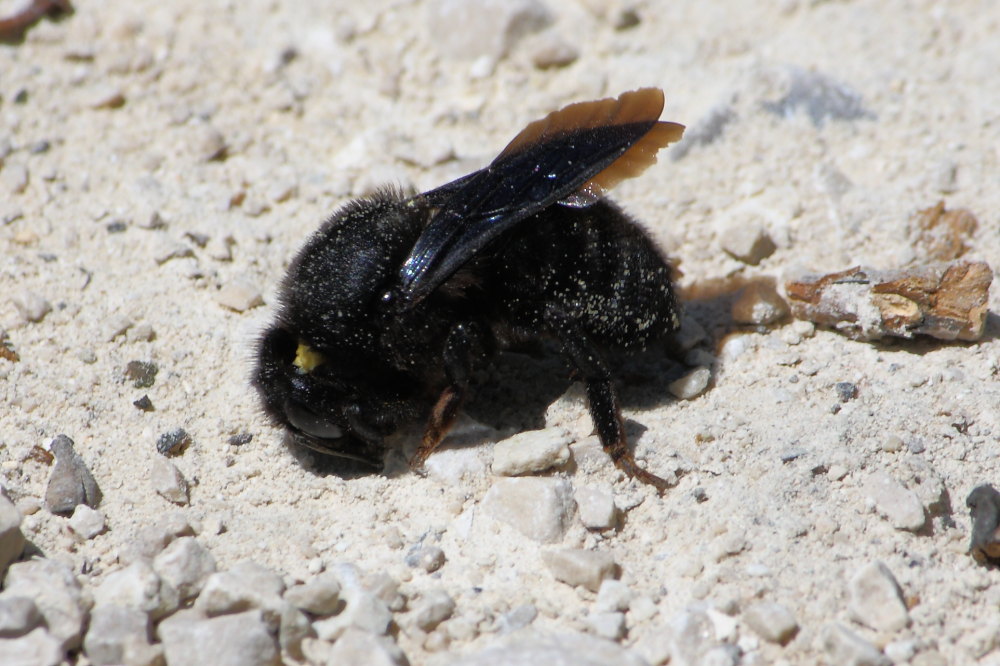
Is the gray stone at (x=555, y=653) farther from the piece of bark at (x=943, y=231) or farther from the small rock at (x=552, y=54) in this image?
the small rock at (x=552, y=54)

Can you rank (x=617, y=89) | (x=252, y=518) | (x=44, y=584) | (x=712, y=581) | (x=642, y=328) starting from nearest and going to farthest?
(x=44, y=584), (x=712, y=581), (x=252, y=518), (x=642, y=328), (x=617, y=89)

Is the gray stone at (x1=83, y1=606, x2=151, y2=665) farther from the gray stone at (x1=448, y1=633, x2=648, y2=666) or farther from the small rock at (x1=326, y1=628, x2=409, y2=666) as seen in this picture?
the gray stone at (x1=448, y1=633, x2=648, y2=666)

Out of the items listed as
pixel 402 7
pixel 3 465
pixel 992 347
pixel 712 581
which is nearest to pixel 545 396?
pixel 712 581

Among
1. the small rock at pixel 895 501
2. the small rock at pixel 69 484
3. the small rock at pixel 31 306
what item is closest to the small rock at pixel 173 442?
the small rock at pixel 69 484

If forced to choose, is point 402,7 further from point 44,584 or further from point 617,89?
point 44,584

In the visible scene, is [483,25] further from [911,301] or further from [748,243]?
[911,301]

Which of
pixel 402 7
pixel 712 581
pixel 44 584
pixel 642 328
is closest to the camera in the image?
pixel 44 584

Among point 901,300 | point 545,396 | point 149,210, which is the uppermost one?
point 149,210
